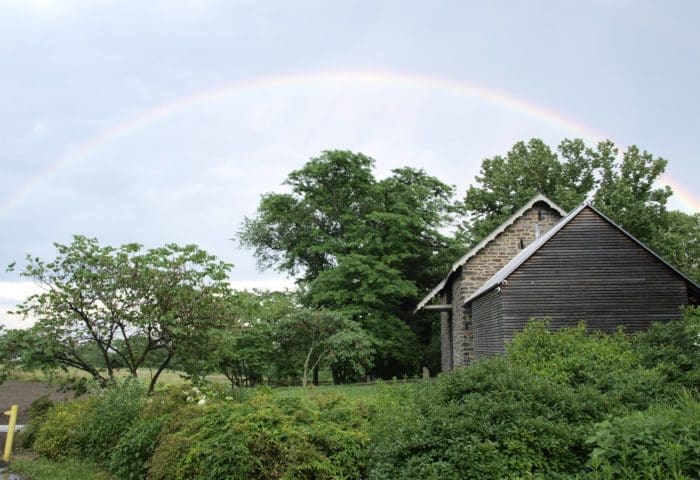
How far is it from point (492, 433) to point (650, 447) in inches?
50.7

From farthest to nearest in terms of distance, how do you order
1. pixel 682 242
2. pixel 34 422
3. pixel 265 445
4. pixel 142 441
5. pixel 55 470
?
pixel 682 242 → pixel 34 422 → pixel 55 470 → pixel 142 441 → pixel 265 445

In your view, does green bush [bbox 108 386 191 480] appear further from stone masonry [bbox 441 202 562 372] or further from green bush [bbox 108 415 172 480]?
stone masonry [bbox 441 202 562 372]

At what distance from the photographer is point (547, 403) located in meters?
5.56

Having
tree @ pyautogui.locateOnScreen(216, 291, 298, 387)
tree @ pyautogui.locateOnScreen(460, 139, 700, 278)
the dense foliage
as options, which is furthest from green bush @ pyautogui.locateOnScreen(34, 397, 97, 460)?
tree @ pyautogui.locateOnScreen(460, 139, 700, 278)

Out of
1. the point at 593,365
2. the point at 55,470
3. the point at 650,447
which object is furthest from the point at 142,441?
the point at 593,365

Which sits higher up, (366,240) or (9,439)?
(366,240)

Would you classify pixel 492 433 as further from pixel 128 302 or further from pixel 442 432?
pixel 128 302

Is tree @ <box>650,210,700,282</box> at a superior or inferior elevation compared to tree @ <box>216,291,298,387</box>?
superior

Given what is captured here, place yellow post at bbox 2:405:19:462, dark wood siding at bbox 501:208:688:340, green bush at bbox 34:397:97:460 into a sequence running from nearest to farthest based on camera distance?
green bush at bbox 34:397:97:460 → yellow post at bbox 2:405:19:462 → dark wood siding at bbox 501:208:688:340

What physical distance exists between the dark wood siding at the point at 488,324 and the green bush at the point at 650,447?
511 inches

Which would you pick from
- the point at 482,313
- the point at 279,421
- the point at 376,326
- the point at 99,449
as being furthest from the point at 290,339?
the point at 279,421

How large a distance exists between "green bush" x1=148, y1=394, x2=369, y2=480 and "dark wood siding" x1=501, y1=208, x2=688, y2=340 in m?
11.7

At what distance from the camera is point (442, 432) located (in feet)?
16.4

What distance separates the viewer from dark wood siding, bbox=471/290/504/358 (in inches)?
695
